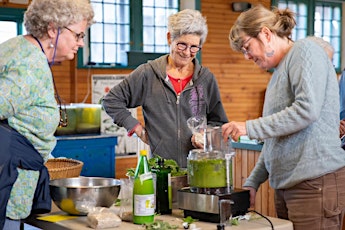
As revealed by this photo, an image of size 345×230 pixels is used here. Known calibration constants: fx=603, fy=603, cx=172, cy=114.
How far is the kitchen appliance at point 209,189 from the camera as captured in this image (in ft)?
7.99

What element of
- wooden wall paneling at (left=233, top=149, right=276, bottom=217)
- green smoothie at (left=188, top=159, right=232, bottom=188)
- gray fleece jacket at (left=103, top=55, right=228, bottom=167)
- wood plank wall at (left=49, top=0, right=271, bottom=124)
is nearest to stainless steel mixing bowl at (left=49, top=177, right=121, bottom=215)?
green smoothie at (left=188, top=159, right=232, bottom=188)

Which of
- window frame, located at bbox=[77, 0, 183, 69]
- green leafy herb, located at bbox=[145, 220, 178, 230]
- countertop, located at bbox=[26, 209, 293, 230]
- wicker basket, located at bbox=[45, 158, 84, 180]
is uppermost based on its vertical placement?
window frame, located at bbox=[77, 0, 183, 69]

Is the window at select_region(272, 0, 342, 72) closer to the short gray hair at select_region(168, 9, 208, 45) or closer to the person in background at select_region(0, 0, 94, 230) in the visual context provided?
the short gray hair at select_region(168, 9, 208, 45)

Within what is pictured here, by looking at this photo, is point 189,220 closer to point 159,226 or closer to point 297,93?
point 159,226

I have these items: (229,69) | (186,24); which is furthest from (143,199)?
(229,69)

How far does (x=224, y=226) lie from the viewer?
2316mm

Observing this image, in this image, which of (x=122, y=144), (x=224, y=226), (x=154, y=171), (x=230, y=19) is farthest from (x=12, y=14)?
(x=224, y=226)

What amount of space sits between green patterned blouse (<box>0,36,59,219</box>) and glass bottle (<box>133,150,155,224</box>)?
0.38 m

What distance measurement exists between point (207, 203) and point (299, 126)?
Result: 483 mm

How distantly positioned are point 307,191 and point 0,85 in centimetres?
129

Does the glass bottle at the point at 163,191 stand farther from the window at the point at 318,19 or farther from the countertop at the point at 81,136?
the window at the point at 318,19

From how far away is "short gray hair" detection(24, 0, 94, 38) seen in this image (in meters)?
2.35

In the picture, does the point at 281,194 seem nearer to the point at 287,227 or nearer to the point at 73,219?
the point at 287,227

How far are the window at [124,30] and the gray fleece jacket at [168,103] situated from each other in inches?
178
